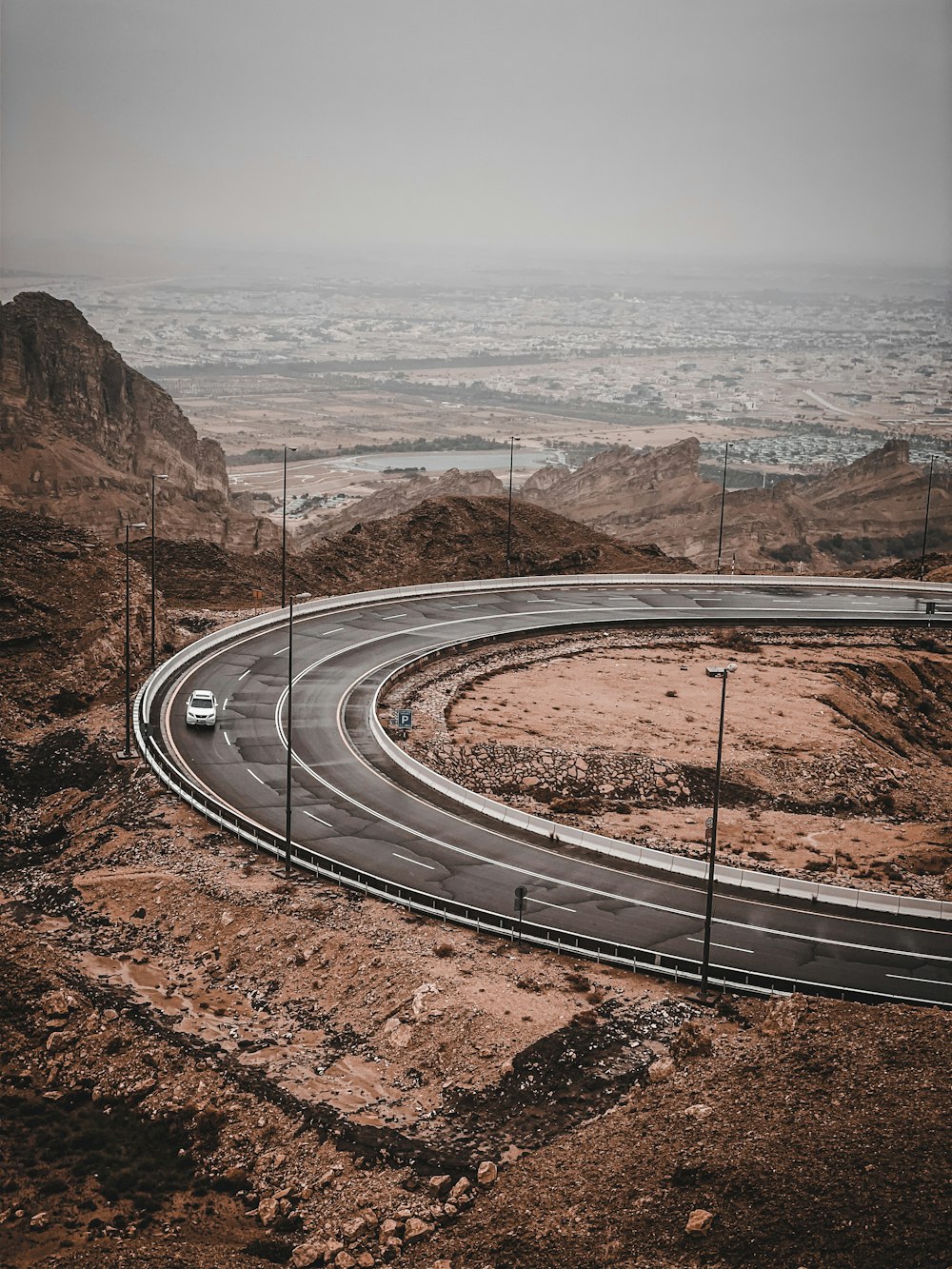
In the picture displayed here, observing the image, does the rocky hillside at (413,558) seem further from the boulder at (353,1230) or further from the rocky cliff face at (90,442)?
the boulder at (353,1230)

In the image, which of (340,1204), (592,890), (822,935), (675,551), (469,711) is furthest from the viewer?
(675,551)

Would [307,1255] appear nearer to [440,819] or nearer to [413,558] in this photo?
[440,819]

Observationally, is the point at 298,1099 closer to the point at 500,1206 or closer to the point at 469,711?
the point at 500,1206

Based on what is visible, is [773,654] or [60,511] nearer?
[773,654]

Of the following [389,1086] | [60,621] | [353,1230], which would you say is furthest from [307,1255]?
[60,621]

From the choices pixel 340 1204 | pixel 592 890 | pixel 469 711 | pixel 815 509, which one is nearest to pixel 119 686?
pixel 469 711
